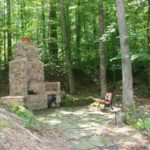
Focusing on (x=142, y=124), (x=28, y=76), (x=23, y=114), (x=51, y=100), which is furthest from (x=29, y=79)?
(x=142, y=124)

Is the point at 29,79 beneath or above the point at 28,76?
beneath

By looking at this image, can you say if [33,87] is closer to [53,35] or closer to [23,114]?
[23,114]

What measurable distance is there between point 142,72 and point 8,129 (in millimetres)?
15318

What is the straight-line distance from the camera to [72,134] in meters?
8.30

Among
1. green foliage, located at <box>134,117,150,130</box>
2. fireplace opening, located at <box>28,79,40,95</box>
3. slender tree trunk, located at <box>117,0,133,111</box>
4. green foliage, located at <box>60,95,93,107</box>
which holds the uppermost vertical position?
slender tree trunk, located at <box>117,0,133,111</box>

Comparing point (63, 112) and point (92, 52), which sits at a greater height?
point (92, 52)

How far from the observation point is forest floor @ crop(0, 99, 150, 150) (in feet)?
18.3

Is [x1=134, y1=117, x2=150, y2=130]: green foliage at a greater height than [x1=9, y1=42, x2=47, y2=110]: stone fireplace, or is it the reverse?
[x1=9, y1=42, x2=47, y2=110]: stone fireplace

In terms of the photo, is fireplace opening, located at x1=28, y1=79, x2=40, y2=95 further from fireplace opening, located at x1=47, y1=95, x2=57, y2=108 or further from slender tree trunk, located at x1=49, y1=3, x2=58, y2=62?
slender tree trunk, located at x1=49, y1=3, x2=58, y2=62

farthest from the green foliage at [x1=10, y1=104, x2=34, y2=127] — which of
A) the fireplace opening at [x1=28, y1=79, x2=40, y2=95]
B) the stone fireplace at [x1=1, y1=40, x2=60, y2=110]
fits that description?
the fireplace opening at [x1=28, y1=79, x2=40, y2=95]

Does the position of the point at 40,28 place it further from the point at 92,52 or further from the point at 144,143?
the point at 144,143

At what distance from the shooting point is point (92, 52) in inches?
836

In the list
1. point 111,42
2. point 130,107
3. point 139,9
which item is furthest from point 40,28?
point 130,107

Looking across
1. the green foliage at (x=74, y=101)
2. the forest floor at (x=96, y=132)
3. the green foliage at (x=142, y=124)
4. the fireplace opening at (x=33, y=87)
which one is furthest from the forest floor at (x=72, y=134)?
the green foliage at (x=74, y=101)
